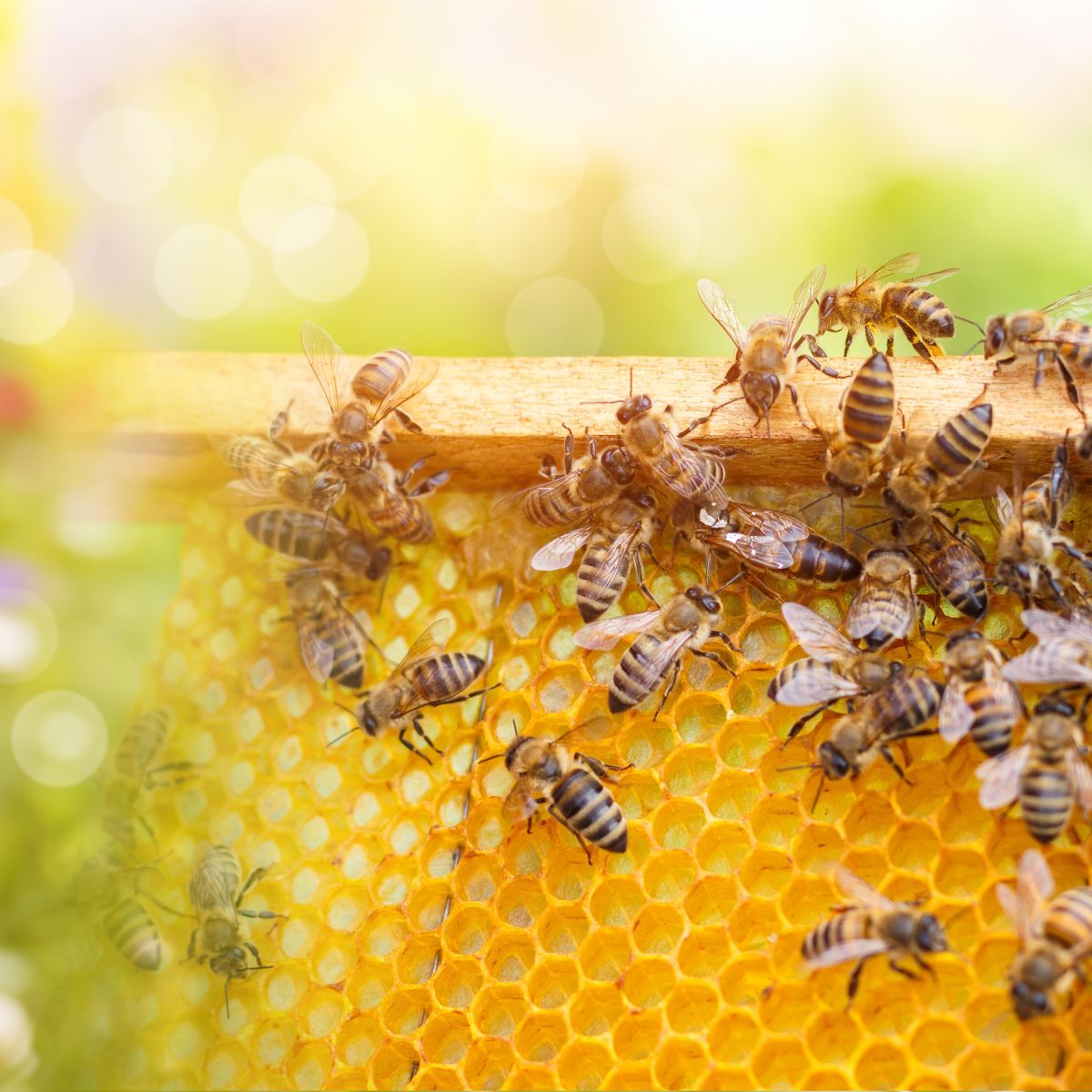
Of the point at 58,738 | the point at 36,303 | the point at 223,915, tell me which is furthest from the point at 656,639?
the point at 36,303

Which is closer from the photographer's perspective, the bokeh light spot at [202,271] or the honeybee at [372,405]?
the honeybee at [372,405]

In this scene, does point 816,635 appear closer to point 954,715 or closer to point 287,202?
point 954,715

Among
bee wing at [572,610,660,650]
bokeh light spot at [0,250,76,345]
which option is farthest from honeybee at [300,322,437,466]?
bokeh light spot at [0,250,76,345]

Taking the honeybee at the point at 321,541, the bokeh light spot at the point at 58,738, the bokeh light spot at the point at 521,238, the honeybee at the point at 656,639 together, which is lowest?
the bokeh light spot at the point at 58,738

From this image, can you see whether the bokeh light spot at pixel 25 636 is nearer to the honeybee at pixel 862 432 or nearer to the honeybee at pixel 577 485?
the honeybee at pixel 577 485

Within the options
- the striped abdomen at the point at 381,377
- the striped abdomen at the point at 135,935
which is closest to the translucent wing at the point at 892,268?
the striped abdomen at the point at 381,377
